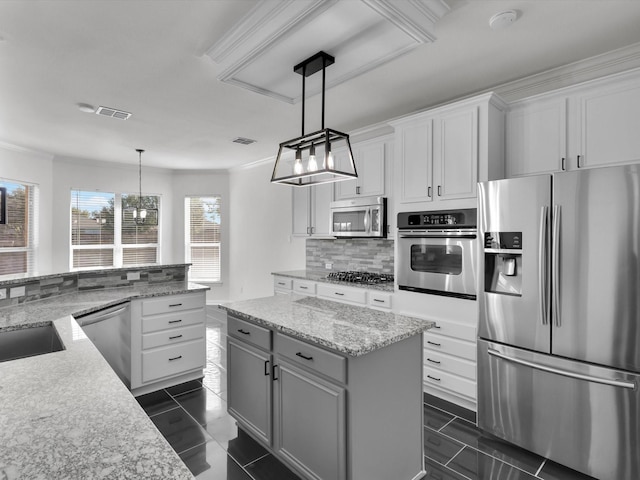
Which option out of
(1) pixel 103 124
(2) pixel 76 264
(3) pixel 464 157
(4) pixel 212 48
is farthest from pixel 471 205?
(2) pixel 76 264

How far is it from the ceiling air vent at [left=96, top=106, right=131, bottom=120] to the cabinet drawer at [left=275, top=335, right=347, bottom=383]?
326cm

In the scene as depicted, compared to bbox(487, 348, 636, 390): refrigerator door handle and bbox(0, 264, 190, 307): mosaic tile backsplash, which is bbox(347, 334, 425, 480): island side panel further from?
bbox(0, 264, 190, 307): mosaic tile backsplash

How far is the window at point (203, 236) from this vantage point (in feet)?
24.1

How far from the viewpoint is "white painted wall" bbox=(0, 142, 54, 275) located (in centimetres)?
529

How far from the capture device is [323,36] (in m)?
2.09

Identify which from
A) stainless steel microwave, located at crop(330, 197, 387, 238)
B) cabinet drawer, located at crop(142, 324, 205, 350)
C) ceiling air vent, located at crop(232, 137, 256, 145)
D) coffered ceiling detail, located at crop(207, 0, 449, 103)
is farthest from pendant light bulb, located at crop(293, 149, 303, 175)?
ceiling air vent, located at crop(232, 137, 256, 145)

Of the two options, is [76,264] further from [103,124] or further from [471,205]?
[471,205]

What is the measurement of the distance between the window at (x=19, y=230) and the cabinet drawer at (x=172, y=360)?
378cm

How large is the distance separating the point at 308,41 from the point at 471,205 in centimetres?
173

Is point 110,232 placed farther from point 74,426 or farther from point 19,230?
point 74,426

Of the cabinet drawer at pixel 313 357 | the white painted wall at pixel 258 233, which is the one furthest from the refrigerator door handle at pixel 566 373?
the white painted wall at pixel 258 233

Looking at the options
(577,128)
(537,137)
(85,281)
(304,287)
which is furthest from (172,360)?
(577,128)

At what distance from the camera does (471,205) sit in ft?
9.50

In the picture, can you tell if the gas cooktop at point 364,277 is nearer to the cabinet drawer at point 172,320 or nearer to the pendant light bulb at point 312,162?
the cabinet drawer at point 172,320
